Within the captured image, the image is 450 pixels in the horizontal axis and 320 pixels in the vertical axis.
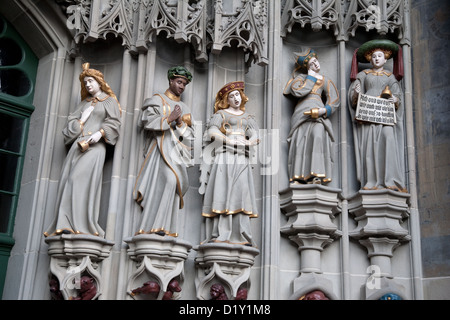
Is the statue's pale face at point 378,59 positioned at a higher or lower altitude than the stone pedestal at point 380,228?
higher

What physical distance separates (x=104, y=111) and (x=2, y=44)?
6.89ft

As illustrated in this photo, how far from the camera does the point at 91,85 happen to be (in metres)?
7.82

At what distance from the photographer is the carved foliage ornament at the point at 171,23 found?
8039 millimetres

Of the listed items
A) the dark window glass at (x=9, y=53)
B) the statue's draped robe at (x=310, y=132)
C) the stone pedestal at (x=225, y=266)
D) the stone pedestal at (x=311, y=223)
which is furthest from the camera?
the dark window glass at (x=9, y=53)

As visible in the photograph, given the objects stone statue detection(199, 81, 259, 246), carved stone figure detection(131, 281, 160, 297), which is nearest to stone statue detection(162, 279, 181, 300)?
carved stone figure detection(131, 281, 160, 297)

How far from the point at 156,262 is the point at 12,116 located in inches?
116

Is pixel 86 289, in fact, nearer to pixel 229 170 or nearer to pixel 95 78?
pixel 229 170

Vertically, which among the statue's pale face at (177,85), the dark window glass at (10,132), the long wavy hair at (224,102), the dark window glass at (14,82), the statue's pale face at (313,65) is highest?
the statue's pale face at (313,65)

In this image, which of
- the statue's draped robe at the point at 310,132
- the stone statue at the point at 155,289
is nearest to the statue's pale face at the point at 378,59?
the statue's draped robe at the point at 310,132

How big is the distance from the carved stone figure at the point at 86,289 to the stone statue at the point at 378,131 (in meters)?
3.50

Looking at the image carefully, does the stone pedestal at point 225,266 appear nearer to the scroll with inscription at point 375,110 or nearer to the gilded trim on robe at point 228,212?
the gilded trim on robe at point 228,212

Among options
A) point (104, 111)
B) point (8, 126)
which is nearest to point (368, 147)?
point (104, 111)

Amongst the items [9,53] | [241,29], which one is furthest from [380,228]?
[9,53]

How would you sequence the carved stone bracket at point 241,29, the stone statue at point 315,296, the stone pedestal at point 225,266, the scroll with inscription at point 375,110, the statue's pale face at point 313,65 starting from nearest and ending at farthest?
1. the stone pedestal at point 225,266
2. the stone statue at point 315,296
3. the carved stone bracket at point 241,29
4. the scroll with inscription at point 375,110
5. the statue's pale face at point 313,65
